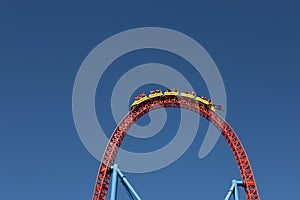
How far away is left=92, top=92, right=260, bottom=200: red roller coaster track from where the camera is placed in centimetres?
2472

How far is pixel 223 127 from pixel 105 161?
7118mm

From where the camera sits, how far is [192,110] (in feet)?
85.1

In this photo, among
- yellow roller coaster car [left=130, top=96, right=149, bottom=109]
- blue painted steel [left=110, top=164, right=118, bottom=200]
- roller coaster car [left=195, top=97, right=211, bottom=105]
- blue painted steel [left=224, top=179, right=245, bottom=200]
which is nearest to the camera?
blue painted steel [left=110, top=164, right=118, bottom=200]

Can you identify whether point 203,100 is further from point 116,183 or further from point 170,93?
point 116,183

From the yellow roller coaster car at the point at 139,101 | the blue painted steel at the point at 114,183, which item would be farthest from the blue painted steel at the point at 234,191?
the yellow roller coaster car at the point at 139,101

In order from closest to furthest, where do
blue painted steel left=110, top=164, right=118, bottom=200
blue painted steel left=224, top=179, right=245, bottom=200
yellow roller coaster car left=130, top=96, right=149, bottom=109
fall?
blue painted steel left=110, top=164, right=118, bottom=200 → blue painted steel left=224, top=179, right=245, bottom=200 → yellow roller coaster car left=130, top=96, right=149, bottom=109

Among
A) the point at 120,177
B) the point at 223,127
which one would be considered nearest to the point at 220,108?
the point at 223,127

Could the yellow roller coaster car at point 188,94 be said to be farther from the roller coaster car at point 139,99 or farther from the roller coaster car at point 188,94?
the roller coaster car at point 139,99

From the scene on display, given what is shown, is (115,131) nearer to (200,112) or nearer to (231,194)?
(200,112)

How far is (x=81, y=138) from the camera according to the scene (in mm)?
21750

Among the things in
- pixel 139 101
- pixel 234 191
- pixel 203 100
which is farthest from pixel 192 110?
pixel 234 191

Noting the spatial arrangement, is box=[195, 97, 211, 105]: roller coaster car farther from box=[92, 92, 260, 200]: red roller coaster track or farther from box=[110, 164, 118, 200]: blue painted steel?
box=[110, 164, 118, 200]: blue painted steel

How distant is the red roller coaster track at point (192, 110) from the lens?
24.7 meters

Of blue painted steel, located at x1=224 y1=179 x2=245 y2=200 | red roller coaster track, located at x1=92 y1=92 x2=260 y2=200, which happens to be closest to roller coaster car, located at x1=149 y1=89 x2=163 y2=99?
red roller coaster track, located at x1=92 y1=92 x2=260 y2=200
